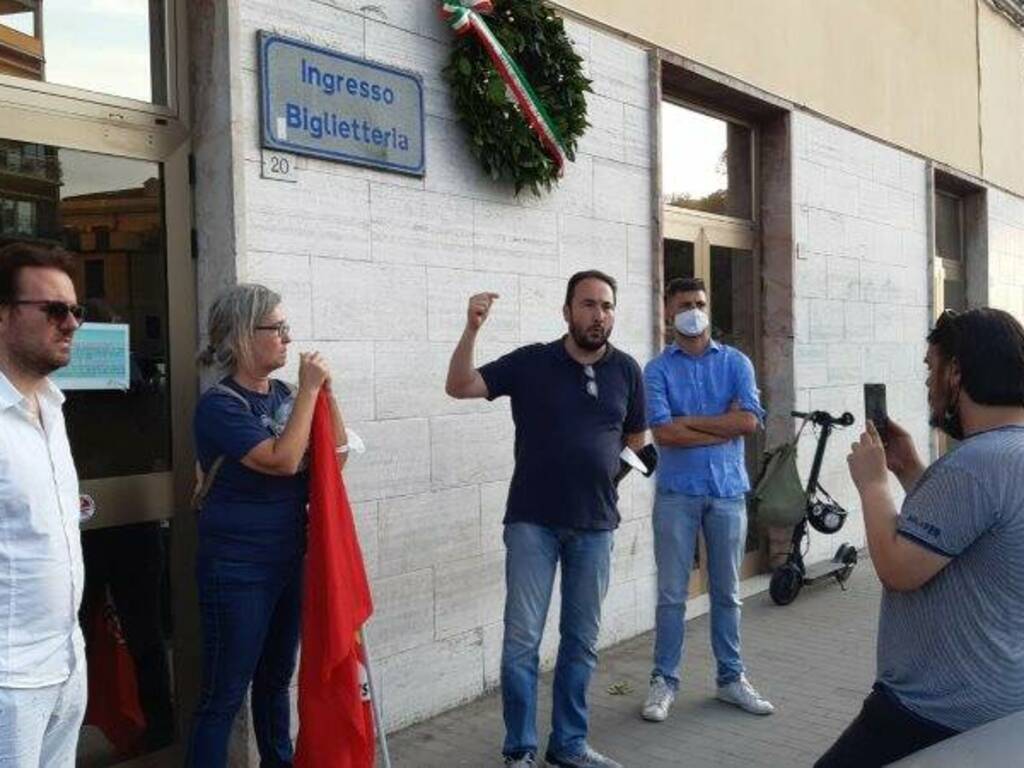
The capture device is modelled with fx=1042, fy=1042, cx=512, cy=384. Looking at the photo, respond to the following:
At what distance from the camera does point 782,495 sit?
6273 millimetres

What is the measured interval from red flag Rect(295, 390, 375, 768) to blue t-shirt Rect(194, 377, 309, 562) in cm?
10

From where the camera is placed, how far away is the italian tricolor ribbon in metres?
4.69

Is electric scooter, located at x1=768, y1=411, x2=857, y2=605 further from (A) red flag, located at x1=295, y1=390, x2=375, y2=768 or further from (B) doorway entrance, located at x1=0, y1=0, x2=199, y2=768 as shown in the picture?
(B) doorway entrance, located at x1=0, y1=0, x2=199, y2=768

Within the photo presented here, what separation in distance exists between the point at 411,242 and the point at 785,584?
3573 millimetres

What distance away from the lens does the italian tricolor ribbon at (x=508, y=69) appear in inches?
185

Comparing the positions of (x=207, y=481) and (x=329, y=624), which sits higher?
(x=207, y=481)

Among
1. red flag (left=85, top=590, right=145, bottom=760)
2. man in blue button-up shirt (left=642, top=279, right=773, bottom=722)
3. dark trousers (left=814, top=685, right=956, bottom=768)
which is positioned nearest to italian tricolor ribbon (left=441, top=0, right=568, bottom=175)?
man in blue button-up shirt (left=642, top=279, right=773, bottom=722)

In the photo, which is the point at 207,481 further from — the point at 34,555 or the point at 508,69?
the point at 508,69

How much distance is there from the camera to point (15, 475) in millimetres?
2242

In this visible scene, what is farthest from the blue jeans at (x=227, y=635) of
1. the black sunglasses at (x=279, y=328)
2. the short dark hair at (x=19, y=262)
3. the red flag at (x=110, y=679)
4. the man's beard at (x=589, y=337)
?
the man's beard at (x=589, y=337)

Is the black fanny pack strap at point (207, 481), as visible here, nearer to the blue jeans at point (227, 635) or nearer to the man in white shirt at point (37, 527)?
the blue jeans at point (227, 635)

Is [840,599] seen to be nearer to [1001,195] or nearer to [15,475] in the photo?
[15,475]

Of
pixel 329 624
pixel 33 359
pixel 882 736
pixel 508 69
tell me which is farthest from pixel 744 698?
pixel 33 359

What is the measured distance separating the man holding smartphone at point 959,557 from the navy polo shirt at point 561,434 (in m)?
1.64
